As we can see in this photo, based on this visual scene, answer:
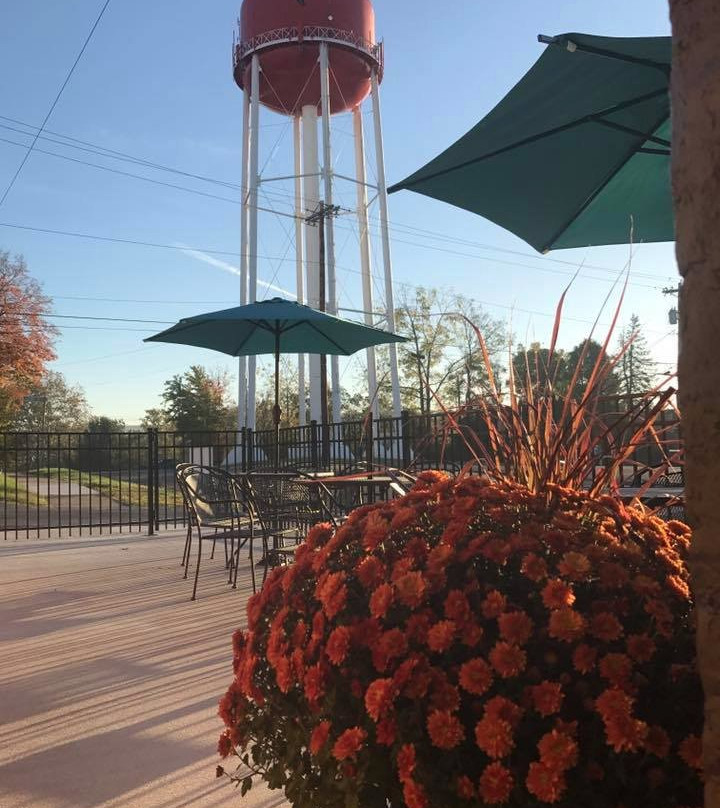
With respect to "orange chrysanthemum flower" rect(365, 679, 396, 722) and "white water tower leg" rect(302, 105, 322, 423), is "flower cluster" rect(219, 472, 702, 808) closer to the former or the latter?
"orange chrysanthemum flower" rect(365, 679, 396, 722)

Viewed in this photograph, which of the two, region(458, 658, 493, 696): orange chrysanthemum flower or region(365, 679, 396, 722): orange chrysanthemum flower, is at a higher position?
region(458, 658, 493, 696): orange chrysanthemum flower

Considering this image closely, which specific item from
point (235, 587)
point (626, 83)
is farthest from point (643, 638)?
point (235, 587)

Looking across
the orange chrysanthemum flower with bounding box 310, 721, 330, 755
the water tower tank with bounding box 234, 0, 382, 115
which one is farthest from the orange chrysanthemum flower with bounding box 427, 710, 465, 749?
the water tower tank with bounding box 234, 0, 382, 115

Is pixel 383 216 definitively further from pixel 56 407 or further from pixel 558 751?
pixel 56 407

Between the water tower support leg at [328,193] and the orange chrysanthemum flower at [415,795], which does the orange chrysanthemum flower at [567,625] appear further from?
the water tower support leg at [328,193]

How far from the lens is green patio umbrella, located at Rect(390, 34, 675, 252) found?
130 inches

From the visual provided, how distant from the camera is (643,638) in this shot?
145 cm

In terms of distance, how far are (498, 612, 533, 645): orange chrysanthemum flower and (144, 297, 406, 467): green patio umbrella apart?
5.50m

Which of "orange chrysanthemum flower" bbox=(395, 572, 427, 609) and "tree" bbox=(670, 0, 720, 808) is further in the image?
"orange chrysanthemum flower" bbox=(395, 572, 427, 609)

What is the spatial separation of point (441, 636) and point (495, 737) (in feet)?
0.71

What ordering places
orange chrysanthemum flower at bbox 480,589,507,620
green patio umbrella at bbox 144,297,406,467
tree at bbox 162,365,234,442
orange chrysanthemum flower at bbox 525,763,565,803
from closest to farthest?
1. orange chrysanthemum flower at bbox 525,763,565,803
2. orange chrysanthemum flower at bbox 480,589,507,620
3. green patio umbrella at bbox 144,297,406,467
4. tree at bbox 162,365,234,442

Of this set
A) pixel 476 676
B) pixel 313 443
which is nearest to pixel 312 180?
pixel 313 443

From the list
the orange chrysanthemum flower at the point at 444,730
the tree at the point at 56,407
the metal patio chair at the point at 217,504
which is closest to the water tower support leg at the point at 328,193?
the metal patio chair at the point at 217,504

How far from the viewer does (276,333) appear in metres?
7.87
